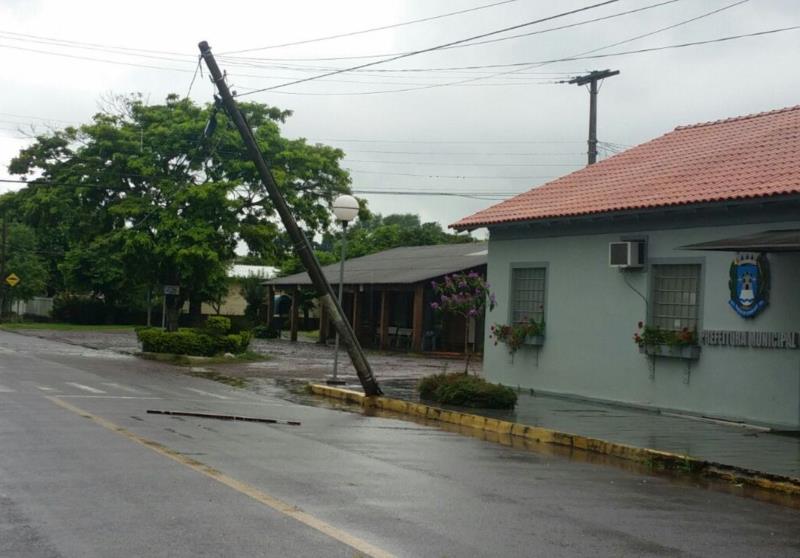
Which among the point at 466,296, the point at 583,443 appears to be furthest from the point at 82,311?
the point at 583,443

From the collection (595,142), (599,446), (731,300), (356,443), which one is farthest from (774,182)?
(595,142)

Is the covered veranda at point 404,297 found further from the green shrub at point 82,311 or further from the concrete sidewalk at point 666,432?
the green shrub at point 82,311

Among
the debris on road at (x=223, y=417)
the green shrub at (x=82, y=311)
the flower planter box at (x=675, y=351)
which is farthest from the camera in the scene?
the green shrub at (x=82, y=311)

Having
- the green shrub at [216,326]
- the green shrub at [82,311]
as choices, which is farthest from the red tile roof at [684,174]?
the green shrub at [82,311]

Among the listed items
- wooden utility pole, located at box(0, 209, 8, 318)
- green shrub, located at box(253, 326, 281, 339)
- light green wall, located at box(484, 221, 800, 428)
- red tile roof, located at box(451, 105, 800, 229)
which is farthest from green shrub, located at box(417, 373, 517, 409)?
wooden utility pole, located at box(0, 209, 8, 318)

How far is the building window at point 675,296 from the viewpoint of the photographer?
17750 mm

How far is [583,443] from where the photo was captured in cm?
1408

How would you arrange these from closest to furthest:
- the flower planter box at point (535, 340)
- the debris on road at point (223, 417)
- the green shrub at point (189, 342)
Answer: the debris on road at point (223, 417) → the flower planter box at point (535, 340) → the green shrub at point (189, 342)

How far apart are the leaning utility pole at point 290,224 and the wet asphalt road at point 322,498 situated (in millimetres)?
5873

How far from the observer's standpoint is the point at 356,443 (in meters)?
12.7

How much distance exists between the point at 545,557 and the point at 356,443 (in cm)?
627

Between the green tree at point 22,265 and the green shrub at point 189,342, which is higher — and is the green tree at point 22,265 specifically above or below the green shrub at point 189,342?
above

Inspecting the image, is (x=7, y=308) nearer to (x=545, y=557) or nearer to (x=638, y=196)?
(x=638, y=196)

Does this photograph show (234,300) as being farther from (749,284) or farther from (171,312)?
(749,284)
